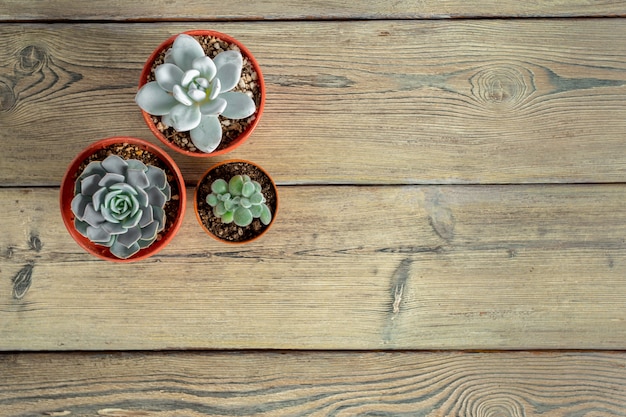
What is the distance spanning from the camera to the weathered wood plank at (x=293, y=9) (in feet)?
3.28

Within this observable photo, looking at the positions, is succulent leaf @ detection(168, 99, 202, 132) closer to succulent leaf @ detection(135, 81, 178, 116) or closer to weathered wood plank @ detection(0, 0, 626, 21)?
succulent leaf @ detection(135, 81, 178, 116)

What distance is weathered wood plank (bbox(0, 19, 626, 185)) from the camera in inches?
39.5

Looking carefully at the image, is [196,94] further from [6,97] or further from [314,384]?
[314,384]

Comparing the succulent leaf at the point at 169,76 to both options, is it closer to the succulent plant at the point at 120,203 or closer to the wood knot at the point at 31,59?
the succulent plant at the point at 120,203

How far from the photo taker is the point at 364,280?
1024mm

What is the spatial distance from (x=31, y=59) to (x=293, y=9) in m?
0.50

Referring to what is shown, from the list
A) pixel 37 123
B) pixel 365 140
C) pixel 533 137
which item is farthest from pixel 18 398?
pixel 533 137

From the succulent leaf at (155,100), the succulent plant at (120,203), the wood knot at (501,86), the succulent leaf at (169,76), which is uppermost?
the wood knot at (501,86)

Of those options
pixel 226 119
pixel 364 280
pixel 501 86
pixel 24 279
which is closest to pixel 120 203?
pixel 226 119

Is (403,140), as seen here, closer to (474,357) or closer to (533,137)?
(533,137)

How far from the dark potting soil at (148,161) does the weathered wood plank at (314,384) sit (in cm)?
28

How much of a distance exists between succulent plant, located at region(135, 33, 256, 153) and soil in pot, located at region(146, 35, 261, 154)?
0.06m

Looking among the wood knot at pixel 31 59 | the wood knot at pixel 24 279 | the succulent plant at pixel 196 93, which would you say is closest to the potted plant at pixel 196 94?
the succulent plant at pixel 196 93

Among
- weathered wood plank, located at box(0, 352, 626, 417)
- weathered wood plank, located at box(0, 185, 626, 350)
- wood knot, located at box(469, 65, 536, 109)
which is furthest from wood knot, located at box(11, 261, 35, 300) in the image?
wood knot, located at box(469, 65, 536, 109)
